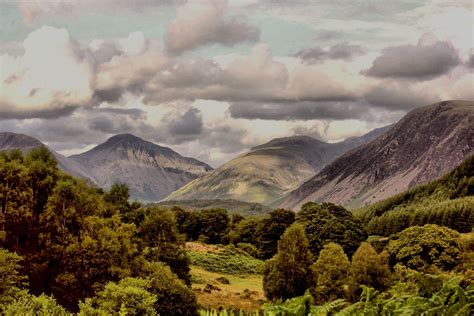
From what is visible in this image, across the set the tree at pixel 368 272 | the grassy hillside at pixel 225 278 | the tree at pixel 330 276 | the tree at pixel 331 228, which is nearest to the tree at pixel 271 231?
the tree at pixel 331 228

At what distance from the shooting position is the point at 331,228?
10794cm

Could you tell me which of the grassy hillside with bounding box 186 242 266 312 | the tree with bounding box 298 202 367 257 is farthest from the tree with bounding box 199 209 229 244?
the tree with bounding box 298 202 367 257

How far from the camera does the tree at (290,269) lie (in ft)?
208

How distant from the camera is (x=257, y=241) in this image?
415 feet

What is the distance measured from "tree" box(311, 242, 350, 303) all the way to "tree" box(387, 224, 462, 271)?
14021 mm

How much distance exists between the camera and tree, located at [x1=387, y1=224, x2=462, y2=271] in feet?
244

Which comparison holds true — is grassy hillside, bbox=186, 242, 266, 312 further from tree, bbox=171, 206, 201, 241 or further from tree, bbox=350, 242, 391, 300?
tree, bbox=171, 206, 201, 241

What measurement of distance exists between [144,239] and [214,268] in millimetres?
34103

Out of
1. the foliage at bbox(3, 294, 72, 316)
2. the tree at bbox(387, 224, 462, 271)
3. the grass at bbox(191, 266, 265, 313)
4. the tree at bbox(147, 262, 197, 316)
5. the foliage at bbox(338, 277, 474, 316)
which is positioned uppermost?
the foliage at bbox(338, 277, 474, 316)

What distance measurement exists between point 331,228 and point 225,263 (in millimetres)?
25990

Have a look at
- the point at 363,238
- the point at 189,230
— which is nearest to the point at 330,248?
the point at 363,238

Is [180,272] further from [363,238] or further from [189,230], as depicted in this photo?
[189,230]

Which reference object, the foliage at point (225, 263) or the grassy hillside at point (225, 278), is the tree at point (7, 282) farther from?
the foliage at point (225, 263)

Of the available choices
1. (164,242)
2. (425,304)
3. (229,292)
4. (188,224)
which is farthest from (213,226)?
(425,304)
